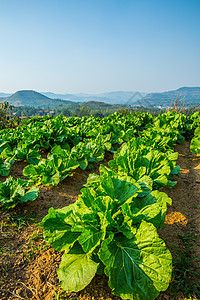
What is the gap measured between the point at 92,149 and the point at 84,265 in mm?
3702

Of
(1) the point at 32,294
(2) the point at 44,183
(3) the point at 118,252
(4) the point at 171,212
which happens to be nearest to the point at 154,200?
(3) the point at 118,252

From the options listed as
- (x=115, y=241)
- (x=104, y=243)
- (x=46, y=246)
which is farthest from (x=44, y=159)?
(x=104, y=243)

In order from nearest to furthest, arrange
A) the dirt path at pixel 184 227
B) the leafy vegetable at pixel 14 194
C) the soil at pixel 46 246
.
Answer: the soil at pixel 46 246 < the dirt path at pixel 184 227 < the leafy vegetable at pixel 14 194

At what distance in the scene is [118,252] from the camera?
6.44 ft

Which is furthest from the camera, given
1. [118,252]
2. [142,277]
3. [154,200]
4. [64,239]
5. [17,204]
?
[17,204]

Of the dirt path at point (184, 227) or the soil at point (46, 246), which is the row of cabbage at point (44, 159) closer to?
the soil at point (46, 246)

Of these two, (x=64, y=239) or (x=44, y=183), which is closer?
(x=64, y=239)

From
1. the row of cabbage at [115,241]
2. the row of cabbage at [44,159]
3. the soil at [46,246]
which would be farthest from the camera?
the row of cabbage at [44,159]

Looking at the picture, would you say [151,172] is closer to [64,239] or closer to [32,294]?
[64,239]

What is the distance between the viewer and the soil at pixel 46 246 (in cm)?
198

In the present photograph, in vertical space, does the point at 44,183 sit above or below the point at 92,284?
above

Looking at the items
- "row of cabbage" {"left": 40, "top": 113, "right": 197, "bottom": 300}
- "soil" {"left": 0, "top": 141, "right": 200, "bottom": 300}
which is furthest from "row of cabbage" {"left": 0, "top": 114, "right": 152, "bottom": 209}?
"row of cabbage" {"left": 40, "top": 113, "right": 197, "bottom": 300}

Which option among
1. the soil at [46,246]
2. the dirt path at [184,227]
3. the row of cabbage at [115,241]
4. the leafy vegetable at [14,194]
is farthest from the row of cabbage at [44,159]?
the dirt path at [184,227]

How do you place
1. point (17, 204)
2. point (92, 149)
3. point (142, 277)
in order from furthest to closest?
point (92, 149) < point (17, 204) < point (142, 277)
